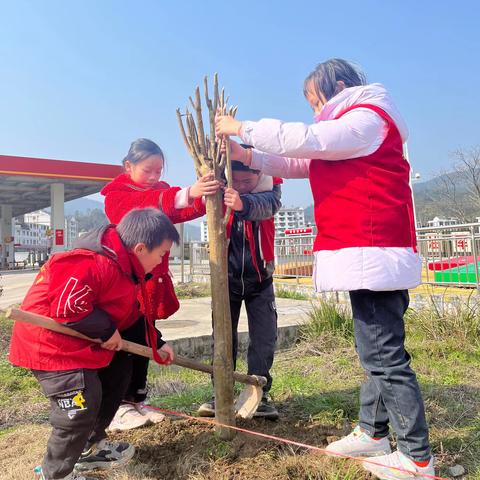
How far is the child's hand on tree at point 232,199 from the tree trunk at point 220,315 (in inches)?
2.6

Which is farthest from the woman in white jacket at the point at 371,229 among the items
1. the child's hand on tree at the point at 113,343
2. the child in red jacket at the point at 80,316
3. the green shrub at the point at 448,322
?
the green shrub at the point at 448,322

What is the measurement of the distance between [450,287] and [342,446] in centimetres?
594

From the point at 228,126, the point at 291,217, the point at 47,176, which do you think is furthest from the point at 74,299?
the point at 291,217

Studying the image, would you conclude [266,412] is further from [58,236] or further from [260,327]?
[58,236]

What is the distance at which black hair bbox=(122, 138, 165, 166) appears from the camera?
8.48 ft

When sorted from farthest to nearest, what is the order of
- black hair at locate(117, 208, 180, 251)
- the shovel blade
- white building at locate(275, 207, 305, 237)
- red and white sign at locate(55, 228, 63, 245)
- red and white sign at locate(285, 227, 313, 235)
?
white building at locate(275, 207, 305, 237)
red and white sign at locate(55, 228, 63, 245)
red and white sign at locate(285, 227, 313, 235)
the shovel blade
black hair at locate(117, 208, 180, 251)

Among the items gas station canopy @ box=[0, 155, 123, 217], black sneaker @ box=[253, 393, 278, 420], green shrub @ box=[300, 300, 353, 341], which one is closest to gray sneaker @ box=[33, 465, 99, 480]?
black sneaker @ box=[253, 393, 278, 420]

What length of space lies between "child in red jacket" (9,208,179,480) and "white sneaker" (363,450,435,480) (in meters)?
1.24

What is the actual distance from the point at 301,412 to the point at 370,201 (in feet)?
5.15

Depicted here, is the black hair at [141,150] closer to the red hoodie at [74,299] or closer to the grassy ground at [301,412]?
the red hoodie at [74,299]

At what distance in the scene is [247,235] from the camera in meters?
2.54

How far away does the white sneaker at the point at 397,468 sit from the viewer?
176 centimetres

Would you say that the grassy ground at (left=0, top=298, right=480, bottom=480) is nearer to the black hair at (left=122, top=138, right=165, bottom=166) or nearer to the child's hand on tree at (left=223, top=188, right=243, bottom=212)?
the child's hand on tree at (left=223, top=188, right=243, bottom=212)

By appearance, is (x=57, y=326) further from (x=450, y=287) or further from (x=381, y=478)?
(x=450, y=287)
